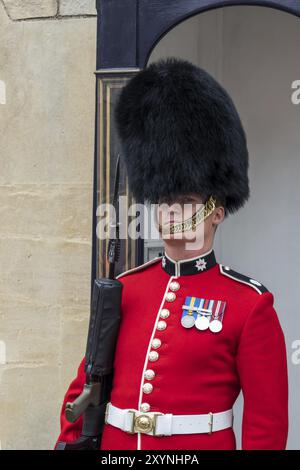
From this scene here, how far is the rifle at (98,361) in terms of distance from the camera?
5.92 ft

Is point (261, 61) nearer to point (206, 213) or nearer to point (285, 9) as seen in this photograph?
point (285, 9)

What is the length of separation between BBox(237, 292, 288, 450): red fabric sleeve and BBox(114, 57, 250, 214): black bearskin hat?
0.36 m

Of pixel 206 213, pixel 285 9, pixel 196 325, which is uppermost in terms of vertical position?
pixel 285 9

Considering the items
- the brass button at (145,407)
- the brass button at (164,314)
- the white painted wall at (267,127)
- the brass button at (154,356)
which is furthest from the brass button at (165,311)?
the white painted wall at (267,127)

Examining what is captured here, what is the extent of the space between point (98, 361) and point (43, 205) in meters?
1.19

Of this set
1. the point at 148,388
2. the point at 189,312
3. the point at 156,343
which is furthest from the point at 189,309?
the point at 148,388

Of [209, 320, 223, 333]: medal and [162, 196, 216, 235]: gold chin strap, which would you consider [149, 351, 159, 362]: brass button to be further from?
[162, 196, 216, 235]: gold chin strap

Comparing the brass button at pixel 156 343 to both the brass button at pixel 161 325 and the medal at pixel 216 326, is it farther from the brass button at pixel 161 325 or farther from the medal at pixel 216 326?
the medal at pixel 216 326

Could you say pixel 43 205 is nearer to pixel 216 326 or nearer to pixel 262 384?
pixel 216 326

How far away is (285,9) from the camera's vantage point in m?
2.10

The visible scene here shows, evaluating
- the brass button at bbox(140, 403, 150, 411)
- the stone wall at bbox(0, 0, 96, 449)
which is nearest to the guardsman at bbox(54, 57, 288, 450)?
the brass button at bbox(140, 403, 150, 411)

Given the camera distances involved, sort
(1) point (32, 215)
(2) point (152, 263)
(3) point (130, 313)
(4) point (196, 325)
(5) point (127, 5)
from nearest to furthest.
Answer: (4) point (196, 325), (3) point (130, 313), (2) point (152, 263), (5) point (127, 5), (1) point (32, 215)
